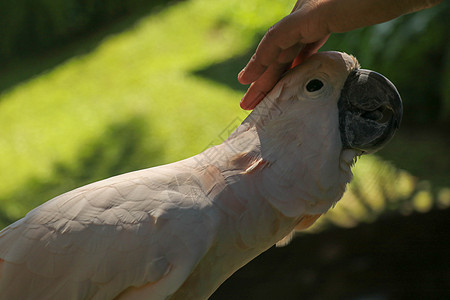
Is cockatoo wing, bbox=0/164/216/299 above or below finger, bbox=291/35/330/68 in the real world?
below

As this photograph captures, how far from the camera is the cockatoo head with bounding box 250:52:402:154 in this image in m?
1.32

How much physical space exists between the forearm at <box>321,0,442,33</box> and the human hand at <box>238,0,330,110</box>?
0.08 feet

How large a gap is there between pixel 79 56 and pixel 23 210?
2581mm

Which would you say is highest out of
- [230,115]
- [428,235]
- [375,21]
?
[375,21]

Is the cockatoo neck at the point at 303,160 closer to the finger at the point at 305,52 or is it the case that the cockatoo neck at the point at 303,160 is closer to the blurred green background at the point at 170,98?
the finger at the point at 305,52

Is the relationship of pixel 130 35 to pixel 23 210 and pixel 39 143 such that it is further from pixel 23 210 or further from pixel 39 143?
pixel 23 210

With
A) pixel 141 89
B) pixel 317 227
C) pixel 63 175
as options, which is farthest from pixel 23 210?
pixel 317 227

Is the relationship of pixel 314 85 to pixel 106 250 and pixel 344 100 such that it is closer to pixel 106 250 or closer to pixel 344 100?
pixel 344 100

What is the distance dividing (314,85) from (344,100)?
0.10 meters

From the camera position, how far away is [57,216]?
1315 millimetres

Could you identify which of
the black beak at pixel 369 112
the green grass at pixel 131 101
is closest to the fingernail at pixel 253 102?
the black beak at pixel 369 112

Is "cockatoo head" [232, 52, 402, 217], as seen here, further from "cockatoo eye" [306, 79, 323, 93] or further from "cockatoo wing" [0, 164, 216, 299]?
"cockatoo wing" [0, 164, 216, 299]

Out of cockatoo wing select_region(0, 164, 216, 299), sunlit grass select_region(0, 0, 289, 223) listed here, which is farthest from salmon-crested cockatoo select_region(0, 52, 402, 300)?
Answer: sunlit grass select_region(0, 0, 289, 223)

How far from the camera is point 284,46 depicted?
1.32 m
